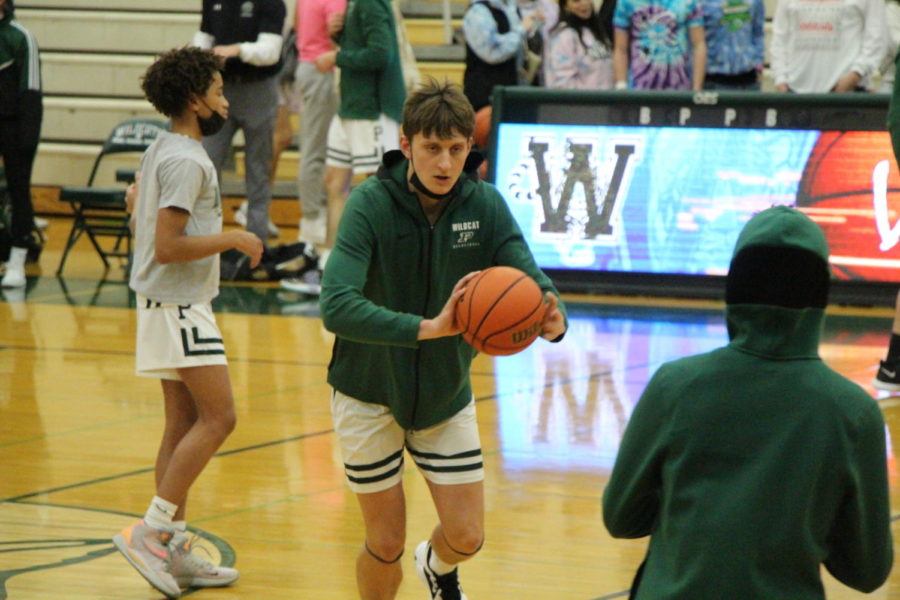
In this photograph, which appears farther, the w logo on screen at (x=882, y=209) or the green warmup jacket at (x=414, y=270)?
the w logo on screen at (x=882, y=209)

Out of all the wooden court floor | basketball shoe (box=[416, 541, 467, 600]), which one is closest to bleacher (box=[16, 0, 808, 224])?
the wooden court floor

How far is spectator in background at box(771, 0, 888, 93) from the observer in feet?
31.9

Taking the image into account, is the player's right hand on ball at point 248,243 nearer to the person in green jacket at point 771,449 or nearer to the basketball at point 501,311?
the basketball at point 501,311

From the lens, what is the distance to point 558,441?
21.0ft

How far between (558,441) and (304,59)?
208 inches

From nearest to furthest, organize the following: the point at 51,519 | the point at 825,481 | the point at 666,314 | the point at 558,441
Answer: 1. the point at 825,481
2. the point at 51,519
3. the point at 558,441
4. the point at 666,314

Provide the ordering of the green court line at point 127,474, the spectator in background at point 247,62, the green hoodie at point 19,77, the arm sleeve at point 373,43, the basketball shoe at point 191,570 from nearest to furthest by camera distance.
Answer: the basketball shoe at point 191,570 → the green court line at point 127,474 → the arm sleeve at point 373,43 → the spectator in background at point 247,62 → the green hoodie at point 19,77

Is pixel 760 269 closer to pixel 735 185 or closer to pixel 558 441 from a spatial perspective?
pixel 558 441

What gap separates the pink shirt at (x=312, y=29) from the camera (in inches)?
418

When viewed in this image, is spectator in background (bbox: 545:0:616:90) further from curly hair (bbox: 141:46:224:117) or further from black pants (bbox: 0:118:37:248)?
curly hair (bbox: 141:46:224:117)

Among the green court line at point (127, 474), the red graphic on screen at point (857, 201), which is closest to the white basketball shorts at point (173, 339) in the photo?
the green court line at point (127, 474)

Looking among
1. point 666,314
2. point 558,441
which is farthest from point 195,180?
point 666,314

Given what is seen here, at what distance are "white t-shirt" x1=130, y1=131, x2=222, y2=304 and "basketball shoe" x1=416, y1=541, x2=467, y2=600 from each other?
1.19 meters

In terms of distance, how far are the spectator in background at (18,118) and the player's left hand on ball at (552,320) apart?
7682 millimetres
